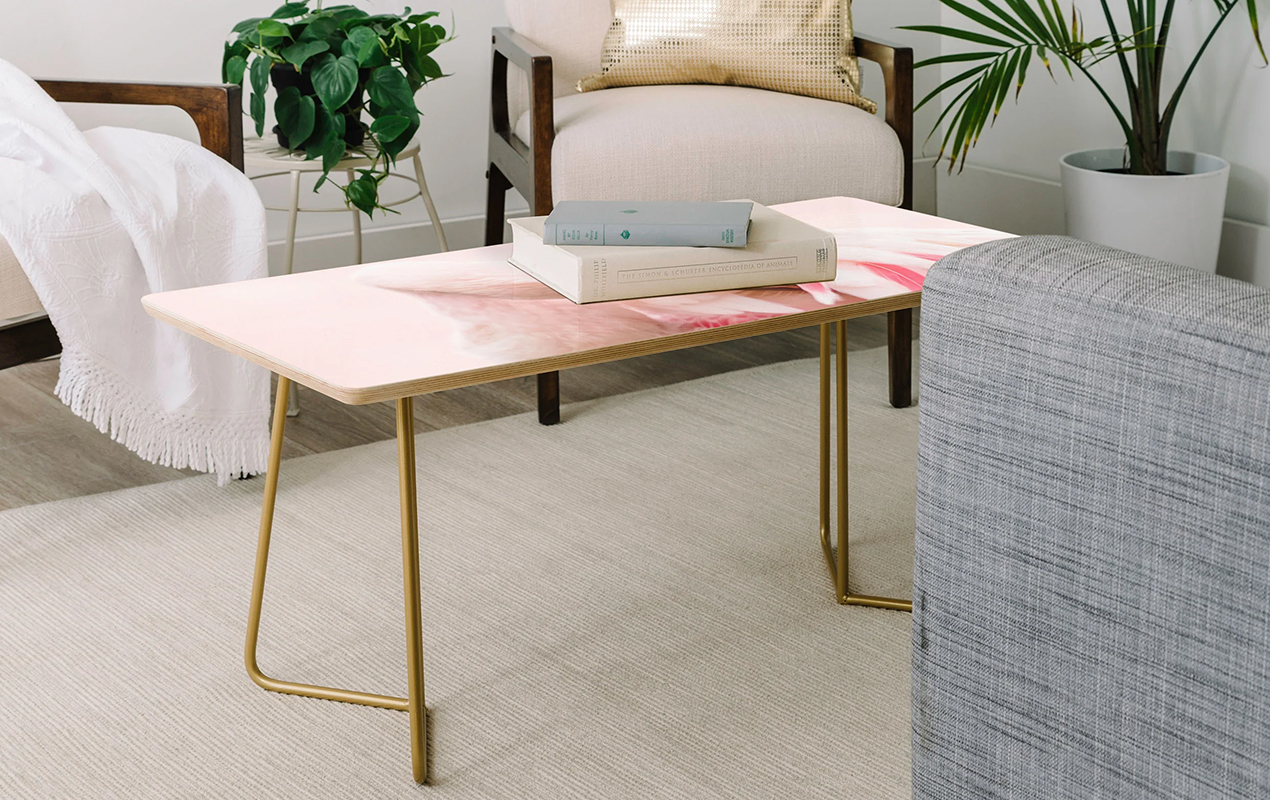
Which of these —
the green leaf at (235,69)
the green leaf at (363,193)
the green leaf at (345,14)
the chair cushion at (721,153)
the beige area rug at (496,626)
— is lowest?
the beige area rug at (496,626)

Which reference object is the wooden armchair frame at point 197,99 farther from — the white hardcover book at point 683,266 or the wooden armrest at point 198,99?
the white hardcover book at point 683,266

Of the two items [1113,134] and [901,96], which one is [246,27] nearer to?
[901,96]

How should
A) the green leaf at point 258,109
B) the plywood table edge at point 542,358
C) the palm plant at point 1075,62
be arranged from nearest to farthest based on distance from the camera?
1. the plywood table edge at point 542,358
2. the green leaf at point 258,109
3. the palm plant at point 1075,62

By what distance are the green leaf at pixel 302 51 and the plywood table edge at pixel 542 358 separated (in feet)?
3.29

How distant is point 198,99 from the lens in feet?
6.39

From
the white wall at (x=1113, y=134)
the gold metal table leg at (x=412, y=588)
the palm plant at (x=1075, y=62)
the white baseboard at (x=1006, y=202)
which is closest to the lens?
the gold metal table leg at (x=412, y=588)

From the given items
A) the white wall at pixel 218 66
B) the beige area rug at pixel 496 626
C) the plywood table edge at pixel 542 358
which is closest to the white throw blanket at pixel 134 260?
the beige area rug at pixel 496 626

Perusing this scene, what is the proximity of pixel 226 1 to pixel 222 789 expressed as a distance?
6.62 ft

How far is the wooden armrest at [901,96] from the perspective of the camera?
2193mm

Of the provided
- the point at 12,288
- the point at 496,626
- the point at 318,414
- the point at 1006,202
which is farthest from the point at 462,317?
the point at 1006,202

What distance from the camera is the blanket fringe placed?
5.82 ft

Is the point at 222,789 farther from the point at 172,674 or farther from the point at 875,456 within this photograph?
the point at 875,456

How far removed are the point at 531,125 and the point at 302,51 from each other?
0.41 meters

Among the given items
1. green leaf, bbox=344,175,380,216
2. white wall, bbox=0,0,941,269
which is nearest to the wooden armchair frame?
green leaf, bbox=344,175,380,216
